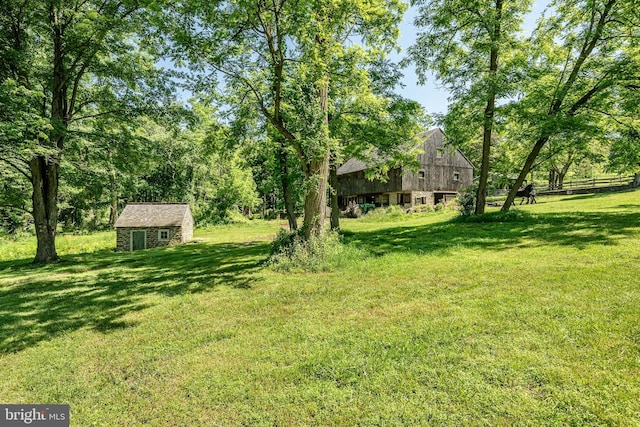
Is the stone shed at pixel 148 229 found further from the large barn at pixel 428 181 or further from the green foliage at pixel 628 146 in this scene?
the green foliage at pixel 628 146

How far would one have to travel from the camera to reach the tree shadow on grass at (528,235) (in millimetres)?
8297

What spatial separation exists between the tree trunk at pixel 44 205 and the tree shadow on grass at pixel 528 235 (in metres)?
13.8

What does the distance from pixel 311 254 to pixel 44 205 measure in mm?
12947

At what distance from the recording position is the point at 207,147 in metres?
12.7

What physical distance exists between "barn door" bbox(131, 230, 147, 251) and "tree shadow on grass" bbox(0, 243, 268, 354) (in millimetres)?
12200

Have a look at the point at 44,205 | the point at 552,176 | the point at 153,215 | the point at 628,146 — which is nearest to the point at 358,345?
the point at 628,146

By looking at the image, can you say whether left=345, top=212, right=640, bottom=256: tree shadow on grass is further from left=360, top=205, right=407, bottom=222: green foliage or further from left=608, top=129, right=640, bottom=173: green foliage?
left=360, top=205, right=407, bottom=222: green foliage

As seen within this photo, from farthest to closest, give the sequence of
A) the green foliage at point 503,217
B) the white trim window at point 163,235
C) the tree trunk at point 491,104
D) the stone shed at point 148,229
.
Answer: the white trim window at point 163,235 < the stone shed at point 148,229 < the green foliage at point 503,217 < the tree trunk at point 491,104

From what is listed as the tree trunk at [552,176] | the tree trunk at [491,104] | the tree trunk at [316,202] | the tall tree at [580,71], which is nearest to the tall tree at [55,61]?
the tree trunk at [316,202]

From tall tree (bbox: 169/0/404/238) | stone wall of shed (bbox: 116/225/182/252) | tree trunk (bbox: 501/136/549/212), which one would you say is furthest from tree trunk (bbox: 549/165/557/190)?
stone wall of shed (bbox: 116/225/182/252)

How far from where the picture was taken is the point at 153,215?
2488 centimetres

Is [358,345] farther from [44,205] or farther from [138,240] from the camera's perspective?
[138,240]

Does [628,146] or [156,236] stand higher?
[628,146]

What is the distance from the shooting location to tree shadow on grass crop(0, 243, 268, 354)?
556cm
